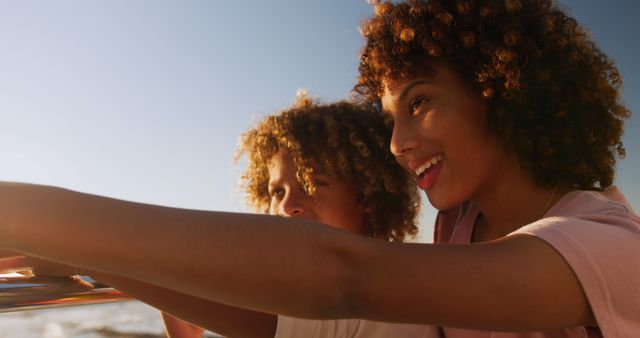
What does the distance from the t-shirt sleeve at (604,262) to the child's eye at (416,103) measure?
553 mm

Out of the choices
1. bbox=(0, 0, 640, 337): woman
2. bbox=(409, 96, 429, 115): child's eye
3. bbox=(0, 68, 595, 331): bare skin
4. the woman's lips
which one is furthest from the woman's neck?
bbox=(0, 68, 595, 331): bare skin

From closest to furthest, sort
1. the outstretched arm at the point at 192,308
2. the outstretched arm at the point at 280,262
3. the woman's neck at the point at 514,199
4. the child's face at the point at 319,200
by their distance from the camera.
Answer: the outstretched arm at the point at 280,262, the outstretched arm at the point at 192,308, the woman's neck at the point at 514,199, the child's face at the point at 319,200

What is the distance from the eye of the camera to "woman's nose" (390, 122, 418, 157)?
1382 mm

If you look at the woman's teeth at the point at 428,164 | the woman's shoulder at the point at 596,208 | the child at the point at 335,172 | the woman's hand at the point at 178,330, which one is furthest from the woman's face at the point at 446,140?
the woman's hand at the point at 178,330

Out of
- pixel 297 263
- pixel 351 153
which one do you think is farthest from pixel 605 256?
pixel 351 153

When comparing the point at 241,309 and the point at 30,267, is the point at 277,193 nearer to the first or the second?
the point at 241,309

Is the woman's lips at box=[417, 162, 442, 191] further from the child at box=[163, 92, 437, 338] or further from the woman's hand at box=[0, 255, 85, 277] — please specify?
the woman's hand at box=[0, 255, 85, 277]

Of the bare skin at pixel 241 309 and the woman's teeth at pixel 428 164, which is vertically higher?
the woman's teeth at pixel 428 164

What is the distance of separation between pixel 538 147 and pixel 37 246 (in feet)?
3.65

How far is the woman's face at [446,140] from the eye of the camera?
1329mm

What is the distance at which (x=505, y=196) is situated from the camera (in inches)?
53.2

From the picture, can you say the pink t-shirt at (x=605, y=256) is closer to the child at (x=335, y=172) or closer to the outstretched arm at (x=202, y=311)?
the outstretched arm at (x=202, y=311)

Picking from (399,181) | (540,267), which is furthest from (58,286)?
(399,181)

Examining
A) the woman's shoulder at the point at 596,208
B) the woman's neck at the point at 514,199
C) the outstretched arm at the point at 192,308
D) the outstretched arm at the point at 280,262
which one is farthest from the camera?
the woman's neck at the point at 514,199
